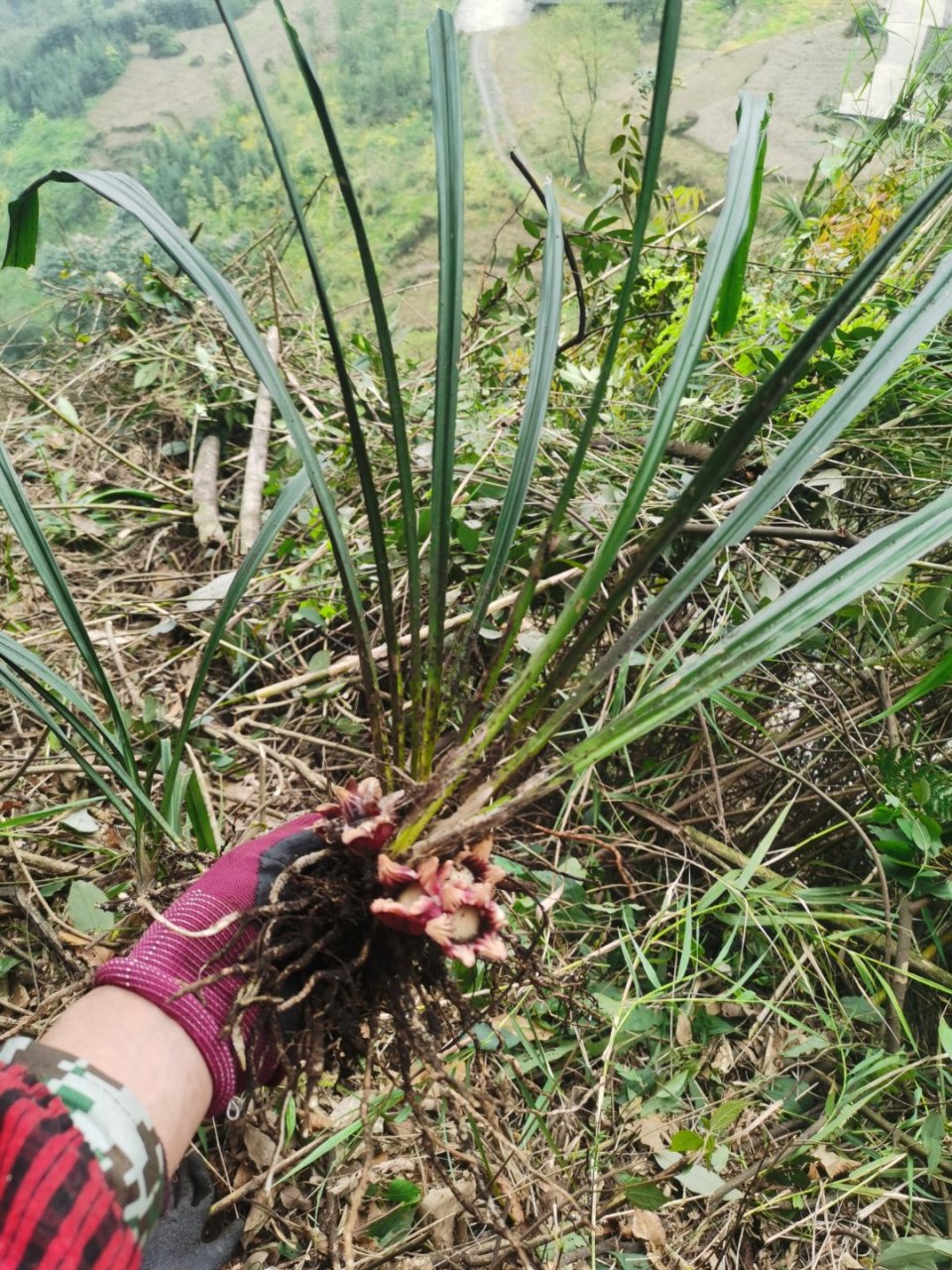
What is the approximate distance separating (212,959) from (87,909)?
37 cm

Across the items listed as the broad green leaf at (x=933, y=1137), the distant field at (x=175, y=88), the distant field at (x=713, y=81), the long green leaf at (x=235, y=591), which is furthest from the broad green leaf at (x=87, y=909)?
the distant field at (x=175, y=88)

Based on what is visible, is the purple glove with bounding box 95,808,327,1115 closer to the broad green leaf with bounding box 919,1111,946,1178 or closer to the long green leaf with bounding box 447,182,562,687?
the long green leaf with bounding box 447,182,562,687

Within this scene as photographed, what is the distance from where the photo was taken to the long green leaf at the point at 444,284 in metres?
0.60

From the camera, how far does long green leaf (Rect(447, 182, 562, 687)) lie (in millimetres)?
695

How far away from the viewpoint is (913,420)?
1212mm

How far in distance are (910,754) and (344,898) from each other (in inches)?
26.9

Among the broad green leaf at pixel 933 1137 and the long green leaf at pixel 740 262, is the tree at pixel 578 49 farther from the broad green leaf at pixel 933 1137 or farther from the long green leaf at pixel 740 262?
the broad green leaf at pixel 933 1137

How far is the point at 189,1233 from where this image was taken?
73 cm

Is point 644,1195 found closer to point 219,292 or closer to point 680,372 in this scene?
point 680,372

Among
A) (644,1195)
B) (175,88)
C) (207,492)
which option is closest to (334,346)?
(644,1195)

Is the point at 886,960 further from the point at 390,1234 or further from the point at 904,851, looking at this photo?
the point at 390,1234

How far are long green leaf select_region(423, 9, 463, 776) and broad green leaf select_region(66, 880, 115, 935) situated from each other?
516 mm

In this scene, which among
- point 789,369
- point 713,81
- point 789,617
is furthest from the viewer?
point 713,81

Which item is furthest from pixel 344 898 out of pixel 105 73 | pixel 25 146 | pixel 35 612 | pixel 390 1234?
pixel 105 73
